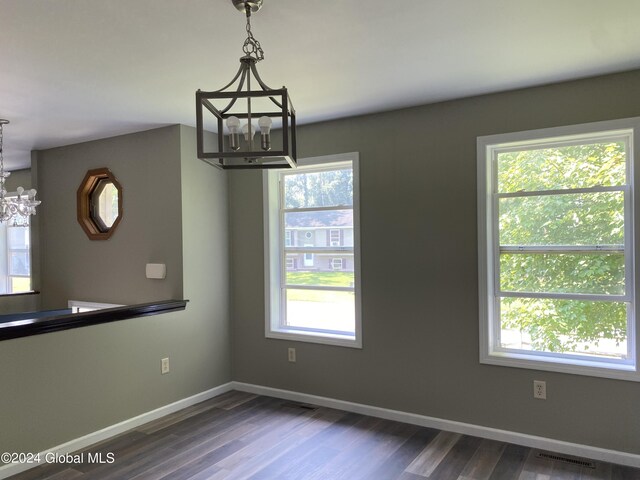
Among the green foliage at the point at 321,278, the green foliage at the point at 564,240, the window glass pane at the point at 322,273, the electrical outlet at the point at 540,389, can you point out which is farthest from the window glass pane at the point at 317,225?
the electrical outlet at the point at 540,389

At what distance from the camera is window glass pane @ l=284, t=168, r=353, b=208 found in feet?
13.1

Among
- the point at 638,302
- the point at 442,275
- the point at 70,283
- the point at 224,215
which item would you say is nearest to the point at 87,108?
the point at 224,215

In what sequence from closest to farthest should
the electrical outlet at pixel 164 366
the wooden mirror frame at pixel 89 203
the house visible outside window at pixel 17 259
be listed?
the electrical outlet at pixel 164 366 < the wooden mirror frame at pixel 89 203 < the house visible outside window at pixel 17 259

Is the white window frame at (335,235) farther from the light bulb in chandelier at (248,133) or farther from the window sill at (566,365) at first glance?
the light bulb in chandelier at (248,133)

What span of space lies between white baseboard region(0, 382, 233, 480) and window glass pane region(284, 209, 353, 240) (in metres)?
1.58

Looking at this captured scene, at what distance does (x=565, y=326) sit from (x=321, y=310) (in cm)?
193

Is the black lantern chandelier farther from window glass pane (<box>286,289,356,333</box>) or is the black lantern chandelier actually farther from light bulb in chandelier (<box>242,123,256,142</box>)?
window glass pane (<box>286,289,356,333</box>)

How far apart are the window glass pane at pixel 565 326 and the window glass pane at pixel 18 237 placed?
242 inches

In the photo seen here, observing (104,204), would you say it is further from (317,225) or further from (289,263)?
(317,225)

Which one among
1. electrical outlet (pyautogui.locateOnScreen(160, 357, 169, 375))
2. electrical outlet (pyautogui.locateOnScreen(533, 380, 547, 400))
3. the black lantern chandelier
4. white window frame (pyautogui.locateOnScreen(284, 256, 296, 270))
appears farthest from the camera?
white window frame (pyautogui.locateOnScreen(284, 256, 296, 270))

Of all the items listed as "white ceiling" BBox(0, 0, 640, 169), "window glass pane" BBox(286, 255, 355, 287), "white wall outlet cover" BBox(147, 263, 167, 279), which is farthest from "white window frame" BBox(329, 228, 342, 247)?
"white wall outlet cover" BBox(147, 263, 167, 279)

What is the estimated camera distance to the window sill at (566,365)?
113 inches

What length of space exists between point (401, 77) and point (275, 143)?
160 cm

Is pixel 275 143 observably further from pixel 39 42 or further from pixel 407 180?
pixel 39 42
